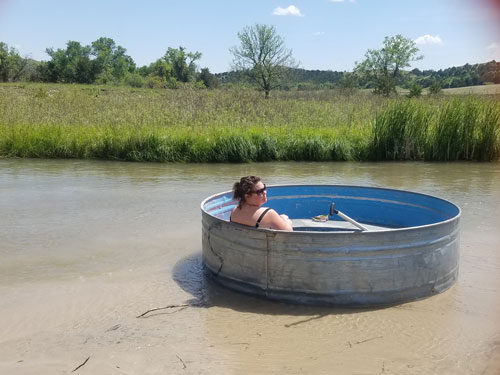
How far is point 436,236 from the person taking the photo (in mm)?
3844

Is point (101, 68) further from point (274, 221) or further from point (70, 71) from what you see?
point (274, 221)

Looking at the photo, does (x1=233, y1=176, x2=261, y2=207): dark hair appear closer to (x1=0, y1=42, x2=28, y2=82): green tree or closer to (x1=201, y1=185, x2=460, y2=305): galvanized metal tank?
(x1=201, y1=185, x2=460, y2=305): galvanized metal tank

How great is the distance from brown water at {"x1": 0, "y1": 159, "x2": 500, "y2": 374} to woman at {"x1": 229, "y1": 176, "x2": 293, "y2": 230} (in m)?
0.59

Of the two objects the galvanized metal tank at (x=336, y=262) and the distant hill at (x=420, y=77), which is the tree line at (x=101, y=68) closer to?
the distant hill at (x=420, y=77)

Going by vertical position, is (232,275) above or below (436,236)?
below

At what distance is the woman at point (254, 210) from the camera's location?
4.05 m

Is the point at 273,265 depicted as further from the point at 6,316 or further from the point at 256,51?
the point at 256,51

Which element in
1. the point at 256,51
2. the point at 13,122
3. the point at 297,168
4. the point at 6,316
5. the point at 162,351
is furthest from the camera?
the point at 256,51

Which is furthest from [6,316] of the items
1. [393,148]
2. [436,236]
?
[393,148]

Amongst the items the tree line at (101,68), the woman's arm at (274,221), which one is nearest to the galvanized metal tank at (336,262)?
the woman's arm at (274,221)

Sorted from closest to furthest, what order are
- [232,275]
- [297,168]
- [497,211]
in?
1. [232,275]
2. [497,211]
3. [297,168]

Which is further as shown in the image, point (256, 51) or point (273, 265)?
point (256, 51)

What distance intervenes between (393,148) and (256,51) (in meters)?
39.2

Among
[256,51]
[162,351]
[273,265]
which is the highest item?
[256,51]
